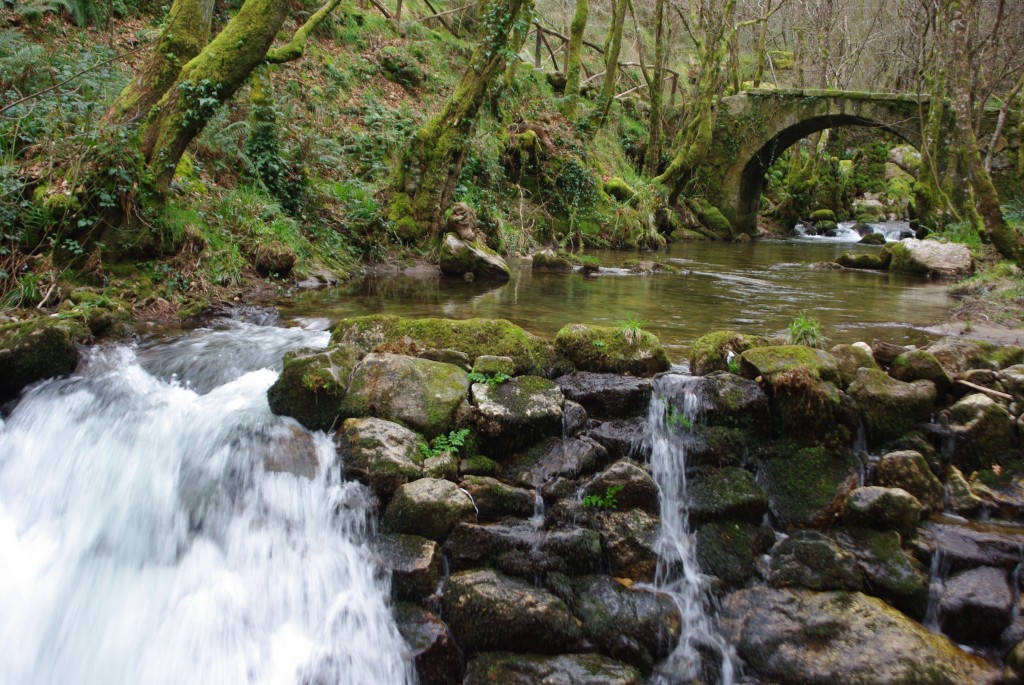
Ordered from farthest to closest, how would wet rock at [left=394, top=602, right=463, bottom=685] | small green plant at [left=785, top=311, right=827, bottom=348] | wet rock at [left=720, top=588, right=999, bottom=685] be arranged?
small green plant at [left=785, top=311, right=827, bottom=348], wet rock at [left=394, top=602, right=463, bottom=685], wet rock at [left=720, top=588, right=999, bottom=685]

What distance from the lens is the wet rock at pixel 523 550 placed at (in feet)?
11.8

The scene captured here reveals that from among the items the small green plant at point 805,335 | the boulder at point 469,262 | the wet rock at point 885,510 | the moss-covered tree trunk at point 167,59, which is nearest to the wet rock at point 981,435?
the wet rock at point 885,510

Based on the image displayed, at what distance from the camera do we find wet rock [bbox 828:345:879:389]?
463 centimetres

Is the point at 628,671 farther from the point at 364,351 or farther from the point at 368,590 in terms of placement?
the point at 364,351

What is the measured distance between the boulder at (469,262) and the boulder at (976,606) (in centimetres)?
692

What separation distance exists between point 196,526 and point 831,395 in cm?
403

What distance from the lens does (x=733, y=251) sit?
16844 mm

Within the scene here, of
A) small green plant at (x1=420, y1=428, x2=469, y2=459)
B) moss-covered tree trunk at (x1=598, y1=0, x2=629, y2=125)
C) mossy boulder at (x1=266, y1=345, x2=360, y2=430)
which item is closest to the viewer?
small green plant at (x1=420, y1=428, x2=469, y2=459)

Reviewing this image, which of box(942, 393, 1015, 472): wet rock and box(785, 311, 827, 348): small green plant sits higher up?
box(785, 311, 827, 348): small green plant

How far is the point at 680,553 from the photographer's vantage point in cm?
378

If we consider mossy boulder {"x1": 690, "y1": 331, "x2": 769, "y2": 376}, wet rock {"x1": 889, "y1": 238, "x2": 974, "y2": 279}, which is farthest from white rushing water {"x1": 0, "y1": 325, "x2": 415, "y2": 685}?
wet rock {"x1": 889, "y1": 238, "x2": 974, "y2": 279}

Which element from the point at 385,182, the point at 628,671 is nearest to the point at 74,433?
the point at 628,671

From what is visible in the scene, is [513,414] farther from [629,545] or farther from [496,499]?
[629,545]

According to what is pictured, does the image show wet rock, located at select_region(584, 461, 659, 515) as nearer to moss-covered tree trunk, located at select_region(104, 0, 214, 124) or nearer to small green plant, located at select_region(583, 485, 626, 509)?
small green plant, located at select_region(583, 485, 626, 509)
